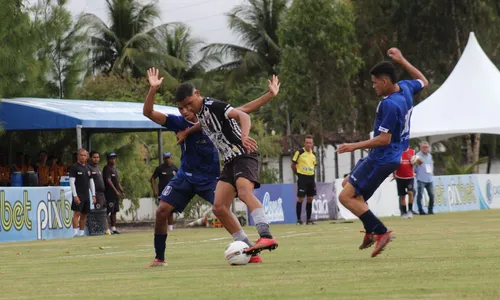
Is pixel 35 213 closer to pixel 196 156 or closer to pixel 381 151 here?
pixel 196 156

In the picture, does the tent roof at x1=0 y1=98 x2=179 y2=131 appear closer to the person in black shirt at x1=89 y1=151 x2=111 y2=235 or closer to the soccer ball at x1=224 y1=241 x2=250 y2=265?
the person in black shirt at x1=89 y1=151 x2=111 y2=235

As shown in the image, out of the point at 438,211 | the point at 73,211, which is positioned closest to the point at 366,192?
the point at 73,211

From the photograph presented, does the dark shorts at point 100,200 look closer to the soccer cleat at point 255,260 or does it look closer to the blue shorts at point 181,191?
the blue shorts at point 181,191

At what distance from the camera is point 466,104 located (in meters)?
34.6

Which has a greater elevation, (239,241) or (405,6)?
(405,6)

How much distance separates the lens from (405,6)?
5297cm

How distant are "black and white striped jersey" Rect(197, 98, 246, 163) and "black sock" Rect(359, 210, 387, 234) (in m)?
1.50

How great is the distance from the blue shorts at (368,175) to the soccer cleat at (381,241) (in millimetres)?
470

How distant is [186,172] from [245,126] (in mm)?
1450

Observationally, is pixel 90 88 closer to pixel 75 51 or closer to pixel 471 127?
pixel 75 51

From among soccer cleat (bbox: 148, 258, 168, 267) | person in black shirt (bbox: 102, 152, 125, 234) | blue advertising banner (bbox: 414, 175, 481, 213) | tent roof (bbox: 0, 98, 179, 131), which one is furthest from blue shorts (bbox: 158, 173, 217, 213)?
blue advertising banner (bbox: 414, 175, 481, 213)

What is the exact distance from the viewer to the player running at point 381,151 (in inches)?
427

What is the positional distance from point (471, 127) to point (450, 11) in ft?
63.7

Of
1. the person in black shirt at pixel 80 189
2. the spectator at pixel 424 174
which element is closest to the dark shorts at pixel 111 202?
the person in black shirt at pixel 80 189
